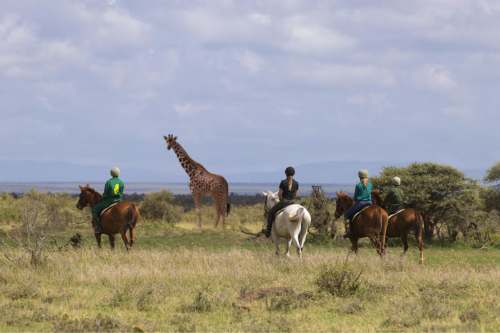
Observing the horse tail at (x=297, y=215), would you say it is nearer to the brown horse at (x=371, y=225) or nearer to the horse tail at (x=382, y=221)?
the brown horse at (x=371, y=225)

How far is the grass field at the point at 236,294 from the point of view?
976 cm

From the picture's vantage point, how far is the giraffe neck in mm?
27922

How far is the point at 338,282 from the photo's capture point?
12.1 meters

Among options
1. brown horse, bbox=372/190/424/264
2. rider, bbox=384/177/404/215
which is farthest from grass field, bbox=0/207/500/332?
rider, bbox=384/177/404/215

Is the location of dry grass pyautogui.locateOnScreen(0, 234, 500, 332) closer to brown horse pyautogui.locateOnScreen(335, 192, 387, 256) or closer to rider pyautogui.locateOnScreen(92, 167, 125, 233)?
brown horse pyautogui.locateOnScreen(335, 192, 387, 256)

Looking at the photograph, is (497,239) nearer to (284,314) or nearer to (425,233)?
(425,233)

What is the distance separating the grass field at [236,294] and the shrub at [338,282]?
0.02 meters

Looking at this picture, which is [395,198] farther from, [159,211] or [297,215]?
[159,211]

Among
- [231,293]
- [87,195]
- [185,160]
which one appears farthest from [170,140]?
[231,293]

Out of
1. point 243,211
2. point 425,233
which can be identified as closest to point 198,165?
point 425,233

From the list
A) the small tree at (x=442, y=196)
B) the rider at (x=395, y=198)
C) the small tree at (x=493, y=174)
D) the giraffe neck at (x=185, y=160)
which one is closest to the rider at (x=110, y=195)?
the rider at (x=395, y=198)

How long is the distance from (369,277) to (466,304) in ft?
8.80

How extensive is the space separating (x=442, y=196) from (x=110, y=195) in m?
13.2

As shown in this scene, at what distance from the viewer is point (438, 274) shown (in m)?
13.8
